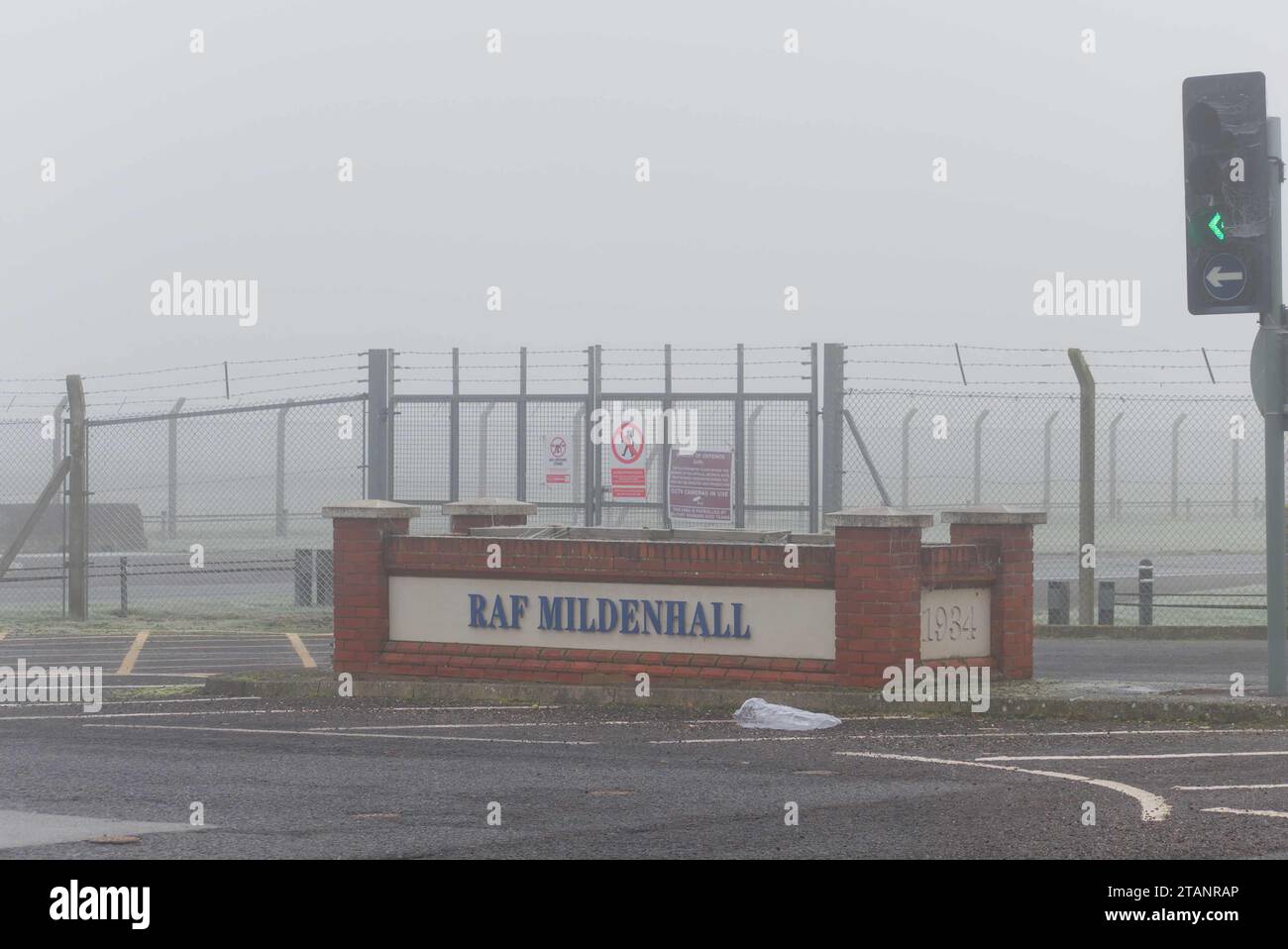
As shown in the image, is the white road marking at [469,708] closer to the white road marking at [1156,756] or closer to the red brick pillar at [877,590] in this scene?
the red brick pillar at [877,590]

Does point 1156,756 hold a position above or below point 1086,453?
below

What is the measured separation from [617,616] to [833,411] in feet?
16.7

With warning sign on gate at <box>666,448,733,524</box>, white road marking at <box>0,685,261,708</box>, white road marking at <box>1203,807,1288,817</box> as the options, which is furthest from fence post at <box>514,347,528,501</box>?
white road marking at <box>1203,807,1288,817</box>

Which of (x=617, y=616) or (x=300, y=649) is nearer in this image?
(x=617, y=616)

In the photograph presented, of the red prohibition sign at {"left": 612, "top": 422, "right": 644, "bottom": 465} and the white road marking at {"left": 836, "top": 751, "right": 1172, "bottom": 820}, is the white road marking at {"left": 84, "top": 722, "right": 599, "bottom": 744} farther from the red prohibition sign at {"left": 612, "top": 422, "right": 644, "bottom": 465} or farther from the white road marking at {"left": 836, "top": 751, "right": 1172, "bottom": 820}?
the red prohibition sign at {"left": 612, "top": 422, "right": 644, "bottom": 465}

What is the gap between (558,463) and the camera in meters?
19.4

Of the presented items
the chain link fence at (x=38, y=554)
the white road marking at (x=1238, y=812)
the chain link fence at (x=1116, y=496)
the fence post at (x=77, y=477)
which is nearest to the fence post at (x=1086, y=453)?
the chain link fence at (x=1116, y=496)

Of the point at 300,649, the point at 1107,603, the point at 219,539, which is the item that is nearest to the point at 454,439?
the point at 300,649

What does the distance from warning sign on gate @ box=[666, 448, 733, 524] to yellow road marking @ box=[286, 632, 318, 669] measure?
399cm

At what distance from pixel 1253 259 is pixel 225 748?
24.9 feet

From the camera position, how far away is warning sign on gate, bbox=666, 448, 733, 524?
1823 cm

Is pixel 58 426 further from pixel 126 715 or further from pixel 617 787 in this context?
pixel 617 787
